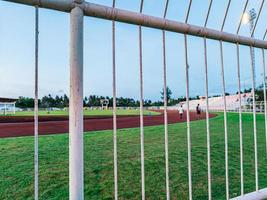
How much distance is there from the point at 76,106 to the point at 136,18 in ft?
1.74

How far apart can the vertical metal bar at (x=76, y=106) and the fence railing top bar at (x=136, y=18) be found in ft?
0.17

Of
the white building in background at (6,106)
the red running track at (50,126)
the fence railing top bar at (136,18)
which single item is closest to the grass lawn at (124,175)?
the fence railing top bar at (136,18)

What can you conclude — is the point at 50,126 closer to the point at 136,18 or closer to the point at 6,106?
the point at 136,18

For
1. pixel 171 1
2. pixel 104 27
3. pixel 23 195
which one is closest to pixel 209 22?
pixel 171 1

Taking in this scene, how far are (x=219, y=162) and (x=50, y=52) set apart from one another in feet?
9.18

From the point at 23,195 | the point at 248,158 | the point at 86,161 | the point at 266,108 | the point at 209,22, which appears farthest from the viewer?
the point at 248,158

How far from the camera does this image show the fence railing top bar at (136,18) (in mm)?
1013

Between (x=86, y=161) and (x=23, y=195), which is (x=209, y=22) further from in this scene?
(x=86, y=161)

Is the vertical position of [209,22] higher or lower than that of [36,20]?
higher

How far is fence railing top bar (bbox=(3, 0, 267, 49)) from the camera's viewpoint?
1013 millimetres

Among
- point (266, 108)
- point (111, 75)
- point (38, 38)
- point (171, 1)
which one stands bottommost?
point (266, 108)

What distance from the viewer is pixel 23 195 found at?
2117 mm

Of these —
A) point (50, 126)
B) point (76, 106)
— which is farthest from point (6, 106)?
point (76, 106)

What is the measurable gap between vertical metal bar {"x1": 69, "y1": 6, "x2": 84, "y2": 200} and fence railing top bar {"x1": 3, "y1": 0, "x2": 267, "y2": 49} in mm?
53
